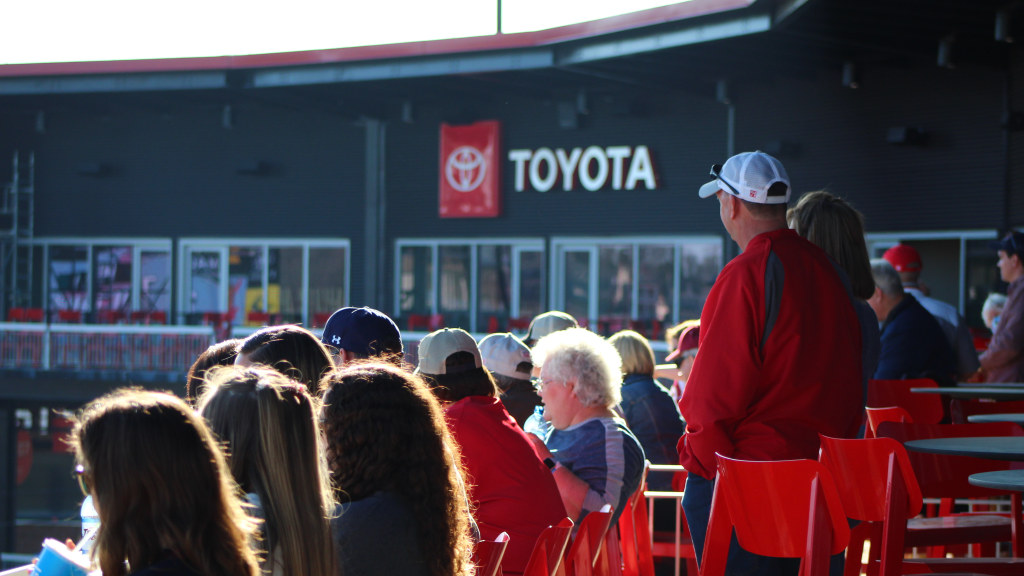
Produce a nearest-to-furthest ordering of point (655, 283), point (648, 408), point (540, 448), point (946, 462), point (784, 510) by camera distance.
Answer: point (784, 510)
point (946, 462)
point (540, 448)
point (648, 408)
point (655, 283)

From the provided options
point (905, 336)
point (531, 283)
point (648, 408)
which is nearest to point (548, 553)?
point (648, 408)

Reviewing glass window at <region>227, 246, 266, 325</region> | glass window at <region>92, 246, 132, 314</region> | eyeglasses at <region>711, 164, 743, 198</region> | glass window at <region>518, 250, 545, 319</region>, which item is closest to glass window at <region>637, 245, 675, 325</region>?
glass window at <region>518, 250, 545, 319</region>

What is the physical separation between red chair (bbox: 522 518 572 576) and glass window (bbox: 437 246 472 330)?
14.2 meters

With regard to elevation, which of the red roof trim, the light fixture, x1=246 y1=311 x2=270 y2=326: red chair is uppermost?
the red roof trim

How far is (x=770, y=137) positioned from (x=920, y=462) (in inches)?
431

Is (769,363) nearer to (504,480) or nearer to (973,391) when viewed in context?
(504,480)

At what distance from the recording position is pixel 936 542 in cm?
342

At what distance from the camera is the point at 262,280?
1789 cm

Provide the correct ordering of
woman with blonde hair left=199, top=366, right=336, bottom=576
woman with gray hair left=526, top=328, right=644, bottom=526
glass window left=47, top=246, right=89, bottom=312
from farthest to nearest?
glass window left=47, top=246, right=89, bottom=312, woman with gray hair left=526, top=328, right=644, bottom=526, woman with blonde hair left=199, top=366, right=336, bottom=576

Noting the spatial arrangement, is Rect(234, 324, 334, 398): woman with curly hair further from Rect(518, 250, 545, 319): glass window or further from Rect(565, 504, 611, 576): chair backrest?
Rect(518, 250, 545, 319): glass window

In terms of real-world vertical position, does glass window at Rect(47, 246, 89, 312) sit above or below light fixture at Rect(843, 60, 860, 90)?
below

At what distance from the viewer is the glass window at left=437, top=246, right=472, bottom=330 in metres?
16.6

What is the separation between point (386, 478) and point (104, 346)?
15.7m

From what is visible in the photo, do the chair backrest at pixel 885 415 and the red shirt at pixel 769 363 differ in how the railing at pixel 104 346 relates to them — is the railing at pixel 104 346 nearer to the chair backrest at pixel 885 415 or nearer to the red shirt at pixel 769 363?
the chair backrest at pixel 885 415
